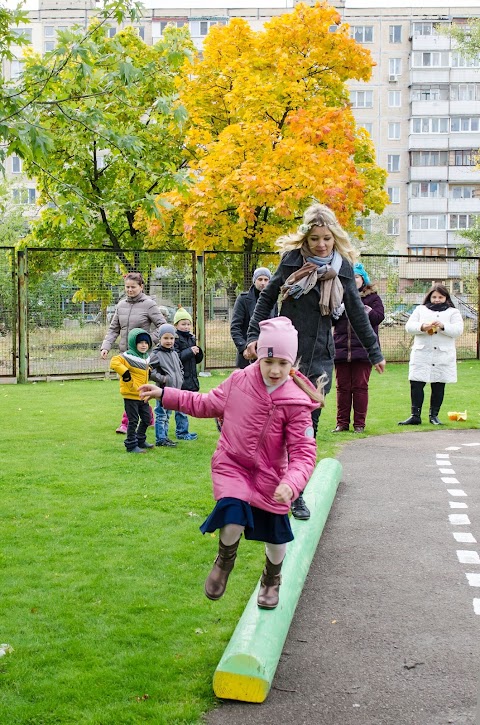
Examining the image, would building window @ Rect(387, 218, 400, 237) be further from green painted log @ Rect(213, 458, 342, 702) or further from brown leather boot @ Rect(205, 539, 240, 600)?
brown leather boot @ Rect(205, 539, 240, 600)

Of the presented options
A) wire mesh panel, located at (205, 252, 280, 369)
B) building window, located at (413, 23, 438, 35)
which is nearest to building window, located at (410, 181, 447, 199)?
building window, located at (413, 23, 438, 35)

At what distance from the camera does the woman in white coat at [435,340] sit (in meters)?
13.2

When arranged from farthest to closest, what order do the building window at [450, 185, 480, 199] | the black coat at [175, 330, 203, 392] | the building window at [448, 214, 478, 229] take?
the building window at [448, 214, 478, 229] → the building window at [450, 185, 480, 199] → the black coat at [175, 330, 203, 392]

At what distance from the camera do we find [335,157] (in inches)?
1006

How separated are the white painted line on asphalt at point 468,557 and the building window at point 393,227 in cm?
6872

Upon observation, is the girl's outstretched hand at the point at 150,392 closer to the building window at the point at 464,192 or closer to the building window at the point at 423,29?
the building window at the point at 464,192

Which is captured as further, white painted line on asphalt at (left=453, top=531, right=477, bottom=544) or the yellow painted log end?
white painted line on asphalt at (left=453, top=531, right=477, bottom=544)

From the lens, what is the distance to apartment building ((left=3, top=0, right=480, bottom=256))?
7088 centimetres

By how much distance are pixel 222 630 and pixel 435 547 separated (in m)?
2.42

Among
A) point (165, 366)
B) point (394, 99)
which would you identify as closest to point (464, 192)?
point (394, 99)

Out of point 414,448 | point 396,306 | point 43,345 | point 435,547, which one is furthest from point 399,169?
point 435,547

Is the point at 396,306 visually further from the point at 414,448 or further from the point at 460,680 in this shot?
the point at 460,680

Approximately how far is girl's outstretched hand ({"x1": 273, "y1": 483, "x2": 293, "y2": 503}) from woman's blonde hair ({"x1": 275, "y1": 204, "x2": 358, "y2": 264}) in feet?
9.53

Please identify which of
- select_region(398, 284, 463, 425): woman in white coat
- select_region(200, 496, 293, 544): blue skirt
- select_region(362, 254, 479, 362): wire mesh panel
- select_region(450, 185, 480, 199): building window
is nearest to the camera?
select_region(200, 496, 293, 544): blue skirt
